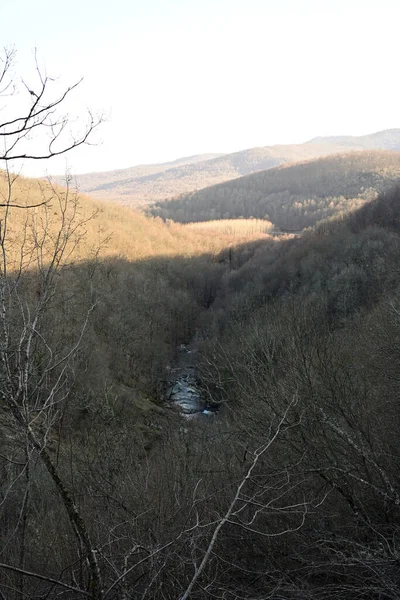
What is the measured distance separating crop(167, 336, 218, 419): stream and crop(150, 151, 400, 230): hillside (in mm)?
76483

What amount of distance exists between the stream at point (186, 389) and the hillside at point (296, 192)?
76483 mm

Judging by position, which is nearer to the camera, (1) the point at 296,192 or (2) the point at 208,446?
(2) the point at 208,446

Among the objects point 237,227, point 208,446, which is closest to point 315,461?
point 208,446

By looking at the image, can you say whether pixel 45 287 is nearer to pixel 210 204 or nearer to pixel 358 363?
pixel 358 363

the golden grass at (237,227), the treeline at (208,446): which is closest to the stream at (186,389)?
the treeline at (208,446)

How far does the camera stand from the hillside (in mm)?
116188

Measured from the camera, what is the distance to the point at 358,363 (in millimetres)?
13859

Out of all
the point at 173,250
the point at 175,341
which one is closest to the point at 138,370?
the point at 175,341

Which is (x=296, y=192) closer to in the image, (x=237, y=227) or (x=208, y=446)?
(x=237, y=227)

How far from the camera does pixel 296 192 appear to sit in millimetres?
143750

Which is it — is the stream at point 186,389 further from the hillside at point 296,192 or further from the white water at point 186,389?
the hillside at point 296,192

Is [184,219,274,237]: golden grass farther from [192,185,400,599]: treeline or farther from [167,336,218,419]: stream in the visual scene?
[192,185,400,599]: treeline

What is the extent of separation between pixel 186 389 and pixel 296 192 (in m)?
123

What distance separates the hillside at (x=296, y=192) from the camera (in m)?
116
